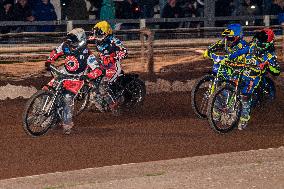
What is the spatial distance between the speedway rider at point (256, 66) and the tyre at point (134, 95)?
219 centimetres

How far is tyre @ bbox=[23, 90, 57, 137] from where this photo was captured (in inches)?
488

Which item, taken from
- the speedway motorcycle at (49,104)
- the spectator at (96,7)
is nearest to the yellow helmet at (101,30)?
the speedway motorcycle at (49,104)

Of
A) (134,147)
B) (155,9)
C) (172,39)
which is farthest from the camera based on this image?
(155,9)

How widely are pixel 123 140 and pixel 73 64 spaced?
4.39ft

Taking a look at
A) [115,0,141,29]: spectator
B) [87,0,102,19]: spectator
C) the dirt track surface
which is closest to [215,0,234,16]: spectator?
[115,0,141,29]: spectator

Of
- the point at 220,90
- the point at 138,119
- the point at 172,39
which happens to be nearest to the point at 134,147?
the point at 220,90

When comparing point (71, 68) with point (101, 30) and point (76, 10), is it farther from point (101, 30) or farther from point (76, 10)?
point (76, 10)

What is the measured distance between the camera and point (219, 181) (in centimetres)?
858

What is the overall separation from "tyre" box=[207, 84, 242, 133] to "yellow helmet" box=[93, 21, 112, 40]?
2.59 m

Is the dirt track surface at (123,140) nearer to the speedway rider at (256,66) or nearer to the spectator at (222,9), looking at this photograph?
the speedway rider at (256,66)

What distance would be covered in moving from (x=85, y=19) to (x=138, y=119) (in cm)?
719

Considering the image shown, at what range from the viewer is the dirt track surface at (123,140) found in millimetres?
10836

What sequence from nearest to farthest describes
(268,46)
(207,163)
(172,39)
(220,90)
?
(207,163) → (220,90) → (268,46) → (172,39)

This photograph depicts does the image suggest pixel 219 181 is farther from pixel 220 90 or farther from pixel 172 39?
pixel 172 39
